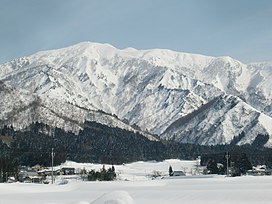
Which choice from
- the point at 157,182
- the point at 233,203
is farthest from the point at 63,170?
the point at 233,203

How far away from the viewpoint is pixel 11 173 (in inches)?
5822

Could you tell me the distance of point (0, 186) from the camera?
248ft

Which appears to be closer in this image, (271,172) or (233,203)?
(233,203)

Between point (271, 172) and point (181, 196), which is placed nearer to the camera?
point (181, 196)

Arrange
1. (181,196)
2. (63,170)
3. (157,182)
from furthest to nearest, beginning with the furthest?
(63,170) → (157,182) → (181,196)

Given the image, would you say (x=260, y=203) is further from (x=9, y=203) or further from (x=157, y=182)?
(x=157, y=182)

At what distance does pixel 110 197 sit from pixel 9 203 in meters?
24.4

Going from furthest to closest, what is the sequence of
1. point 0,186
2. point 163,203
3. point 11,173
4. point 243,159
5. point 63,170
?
point 63,170 < point 243,159 < point 11,173 < point 0,186 < point 163,203

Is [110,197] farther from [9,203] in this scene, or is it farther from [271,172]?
[271,172]

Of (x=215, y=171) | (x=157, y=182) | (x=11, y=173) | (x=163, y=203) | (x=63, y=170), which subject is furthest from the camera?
(x=63, y=170)

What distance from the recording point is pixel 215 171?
160 metres

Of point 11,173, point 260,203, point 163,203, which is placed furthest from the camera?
point 11,173

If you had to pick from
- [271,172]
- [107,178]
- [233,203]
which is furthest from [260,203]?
[271,172]

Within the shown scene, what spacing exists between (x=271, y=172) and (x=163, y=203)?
12670 cm
